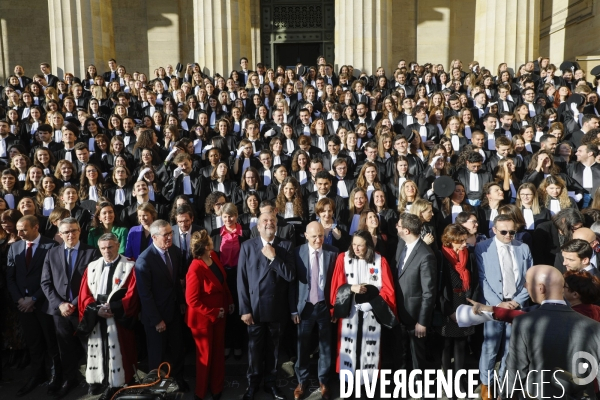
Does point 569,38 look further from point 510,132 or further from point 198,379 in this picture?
point 198,379

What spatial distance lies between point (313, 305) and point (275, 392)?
3.27 ft

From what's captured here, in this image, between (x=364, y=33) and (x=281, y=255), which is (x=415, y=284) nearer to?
(x=281, y=255)

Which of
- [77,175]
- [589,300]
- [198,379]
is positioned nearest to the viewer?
[589,300]

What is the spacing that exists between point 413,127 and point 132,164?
5282mm

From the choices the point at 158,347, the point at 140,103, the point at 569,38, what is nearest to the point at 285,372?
the point at 158,347

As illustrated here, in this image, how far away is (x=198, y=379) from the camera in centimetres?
478

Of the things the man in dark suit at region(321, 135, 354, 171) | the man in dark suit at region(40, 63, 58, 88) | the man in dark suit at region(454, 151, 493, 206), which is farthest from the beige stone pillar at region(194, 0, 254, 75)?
the man in dark suit at region(454, 151, 493, 206)

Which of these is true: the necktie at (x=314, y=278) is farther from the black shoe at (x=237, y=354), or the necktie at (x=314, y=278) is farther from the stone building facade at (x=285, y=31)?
the stone building facade at (x=285, y=31)

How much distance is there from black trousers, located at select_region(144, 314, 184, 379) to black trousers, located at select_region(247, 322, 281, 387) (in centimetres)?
76

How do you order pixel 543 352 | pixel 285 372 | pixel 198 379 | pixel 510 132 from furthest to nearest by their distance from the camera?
pixel 510 132, pixel 285 372, pixel 198 379, pixel 543 352

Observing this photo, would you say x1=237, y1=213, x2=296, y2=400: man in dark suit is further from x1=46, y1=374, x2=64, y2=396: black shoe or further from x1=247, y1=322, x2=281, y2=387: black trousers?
x1=46, y1=374, x2=64, y2=396: black shoe

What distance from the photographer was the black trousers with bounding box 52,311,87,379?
16.1 feet

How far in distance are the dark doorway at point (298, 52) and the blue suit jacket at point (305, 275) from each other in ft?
52.5

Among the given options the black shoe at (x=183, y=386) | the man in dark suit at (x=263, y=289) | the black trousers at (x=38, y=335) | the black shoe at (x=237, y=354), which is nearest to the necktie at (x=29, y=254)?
the black trousers at (x=38, y=335)
